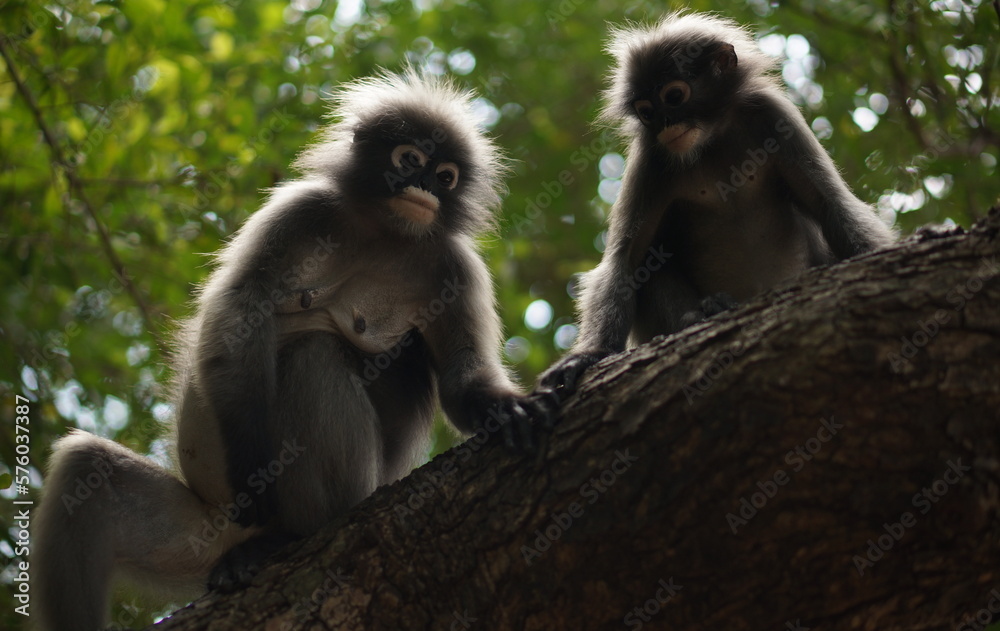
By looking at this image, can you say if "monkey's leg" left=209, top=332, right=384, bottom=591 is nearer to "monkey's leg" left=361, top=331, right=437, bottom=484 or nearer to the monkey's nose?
"monkey's leg" left=361, top=331, right=437, bottom=484

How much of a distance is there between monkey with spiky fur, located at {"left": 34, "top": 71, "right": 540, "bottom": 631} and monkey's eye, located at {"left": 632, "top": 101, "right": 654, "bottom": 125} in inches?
42.4

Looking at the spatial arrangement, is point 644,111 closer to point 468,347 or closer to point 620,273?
point 620,273

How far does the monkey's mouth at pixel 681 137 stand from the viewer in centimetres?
550

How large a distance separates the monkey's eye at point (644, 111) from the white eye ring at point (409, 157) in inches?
52.1

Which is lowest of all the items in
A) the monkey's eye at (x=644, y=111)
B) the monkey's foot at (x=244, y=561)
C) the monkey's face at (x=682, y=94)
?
the monkey's foot at (x=244, y=561)

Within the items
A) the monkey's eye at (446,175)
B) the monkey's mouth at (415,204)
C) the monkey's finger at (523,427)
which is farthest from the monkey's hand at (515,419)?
the monkey's eye at (446,175)

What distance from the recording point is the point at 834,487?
309 centimetres

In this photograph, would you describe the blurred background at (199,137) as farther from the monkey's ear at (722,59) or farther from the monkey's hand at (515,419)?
the monkey's hand at (515,419)

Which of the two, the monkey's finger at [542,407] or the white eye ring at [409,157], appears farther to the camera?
the white eye ring at [409,157]

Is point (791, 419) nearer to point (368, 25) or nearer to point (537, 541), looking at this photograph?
point (537, 541)

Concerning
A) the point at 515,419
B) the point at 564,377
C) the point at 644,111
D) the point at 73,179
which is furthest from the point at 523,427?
the point at 73,179

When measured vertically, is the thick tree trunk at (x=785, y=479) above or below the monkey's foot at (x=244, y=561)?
above

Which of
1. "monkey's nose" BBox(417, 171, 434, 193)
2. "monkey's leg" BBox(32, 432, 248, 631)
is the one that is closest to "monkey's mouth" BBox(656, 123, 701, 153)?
"monkey's nose" BBox(417, 171, 434, 193)

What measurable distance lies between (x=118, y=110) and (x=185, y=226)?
3.51ft
